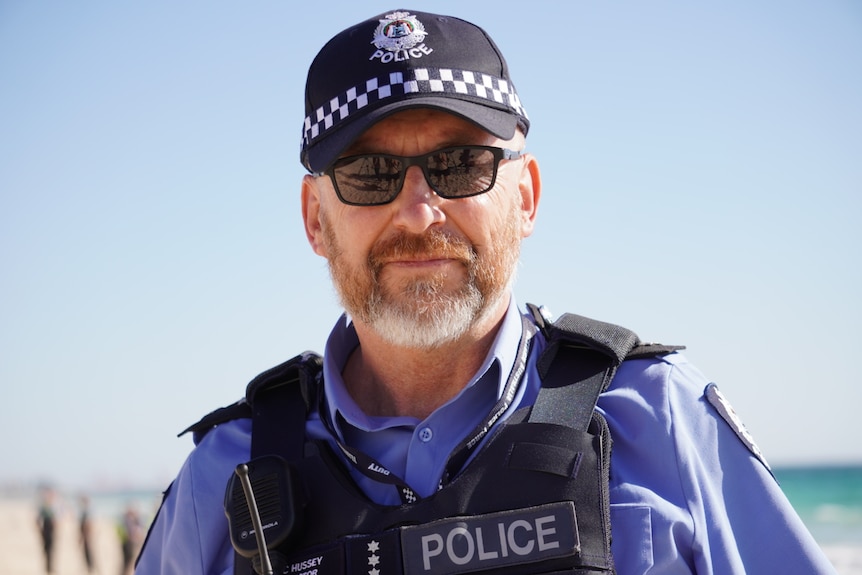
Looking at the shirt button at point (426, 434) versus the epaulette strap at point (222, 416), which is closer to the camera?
the shirt button at point (426, 434)

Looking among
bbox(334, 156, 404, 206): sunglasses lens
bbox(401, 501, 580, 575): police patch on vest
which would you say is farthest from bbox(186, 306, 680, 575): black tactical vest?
Result: bbox(334, 156, 404, 206): sunglasses lens

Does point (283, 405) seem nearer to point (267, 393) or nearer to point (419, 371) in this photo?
point (267, 393)

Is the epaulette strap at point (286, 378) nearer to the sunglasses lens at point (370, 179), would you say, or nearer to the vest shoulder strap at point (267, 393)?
the vest shoulder strap at point (267, 393)

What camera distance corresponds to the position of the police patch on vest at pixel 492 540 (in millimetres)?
2299

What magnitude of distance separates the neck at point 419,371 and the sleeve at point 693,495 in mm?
447

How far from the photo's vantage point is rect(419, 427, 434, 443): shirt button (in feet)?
8.49

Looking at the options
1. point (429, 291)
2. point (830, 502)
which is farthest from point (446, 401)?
point (830, 502)

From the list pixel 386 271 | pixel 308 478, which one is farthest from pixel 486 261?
pixel 308 478

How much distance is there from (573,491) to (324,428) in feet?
2.51

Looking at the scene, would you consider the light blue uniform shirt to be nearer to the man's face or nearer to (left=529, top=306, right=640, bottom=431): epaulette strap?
(left=529, top=306, right=640, bottom=431): epaulette strap

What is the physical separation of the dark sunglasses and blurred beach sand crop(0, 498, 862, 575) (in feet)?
58.3

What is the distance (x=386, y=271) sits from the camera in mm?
2650

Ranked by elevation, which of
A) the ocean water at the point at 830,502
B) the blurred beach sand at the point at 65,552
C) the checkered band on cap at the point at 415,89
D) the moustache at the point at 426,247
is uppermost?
the checkered band on cap at the point at 415,89

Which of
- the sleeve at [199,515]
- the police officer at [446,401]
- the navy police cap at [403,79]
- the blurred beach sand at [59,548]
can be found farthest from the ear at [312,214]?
the blurred beach sand at [59,548]
